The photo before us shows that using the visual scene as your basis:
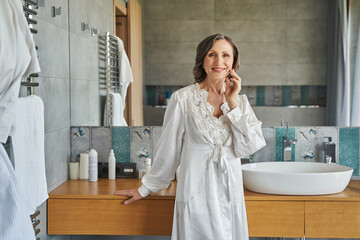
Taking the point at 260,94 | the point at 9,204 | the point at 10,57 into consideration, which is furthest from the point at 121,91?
the point at 9,204

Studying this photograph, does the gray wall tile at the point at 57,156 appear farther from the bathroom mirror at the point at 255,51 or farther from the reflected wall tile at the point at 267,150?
the reflected wall tile at the point at 267,150

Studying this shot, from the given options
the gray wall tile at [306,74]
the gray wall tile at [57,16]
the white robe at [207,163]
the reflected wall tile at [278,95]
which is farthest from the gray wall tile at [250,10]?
the gray wall tile at [57,16]

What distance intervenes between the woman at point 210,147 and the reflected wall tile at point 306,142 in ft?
2.43

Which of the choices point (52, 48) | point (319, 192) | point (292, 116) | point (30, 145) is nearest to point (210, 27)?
point (292, 116)

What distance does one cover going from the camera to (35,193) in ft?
7.47

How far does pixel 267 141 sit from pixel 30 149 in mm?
1534

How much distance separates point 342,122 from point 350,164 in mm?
275

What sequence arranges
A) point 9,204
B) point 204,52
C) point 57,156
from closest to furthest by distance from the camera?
point 9,204
point 204,52
point 57,156

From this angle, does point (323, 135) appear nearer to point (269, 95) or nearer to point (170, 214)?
point (269, 95)

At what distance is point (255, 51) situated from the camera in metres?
3.04

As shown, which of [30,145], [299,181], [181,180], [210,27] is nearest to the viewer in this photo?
[30,145]

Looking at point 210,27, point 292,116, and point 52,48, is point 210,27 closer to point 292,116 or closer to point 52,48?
point 292,116

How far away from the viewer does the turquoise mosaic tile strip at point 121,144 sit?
3.16m

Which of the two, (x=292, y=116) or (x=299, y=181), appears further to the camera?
(x=292, y=116)
